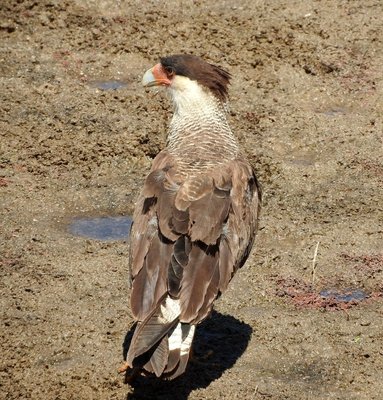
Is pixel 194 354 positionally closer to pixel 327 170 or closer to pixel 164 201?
pixel 164 201

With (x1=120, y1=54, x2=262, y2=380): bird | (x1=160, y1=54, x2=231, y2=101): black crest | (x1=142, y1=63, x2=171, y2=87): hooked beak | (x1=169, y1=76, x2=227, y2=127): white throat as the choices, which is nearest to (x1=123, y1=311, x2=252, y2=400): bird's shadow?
(x1=120, y1=54, x2=262, y2=380): bird

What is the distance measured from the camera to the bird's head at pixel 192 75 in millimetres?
6598

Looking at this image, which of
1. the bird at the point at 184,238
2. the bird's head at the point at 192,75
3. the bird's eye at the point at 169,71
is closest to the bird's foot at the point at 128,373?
the bird at the point at 184,238

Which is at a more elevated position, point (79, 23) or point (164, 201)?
point (164, 201)

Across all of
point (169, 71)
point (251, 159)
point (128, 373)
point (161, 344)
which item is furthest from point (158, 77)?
point (161, 344)

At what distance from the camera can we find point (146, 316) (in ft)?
16.2

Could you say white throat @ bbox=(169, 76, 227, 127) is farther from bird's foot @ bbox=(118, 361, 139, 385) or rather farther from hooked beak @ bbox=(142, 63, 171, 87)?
bird's foot @ bbox=(118, 361, 139, 385)

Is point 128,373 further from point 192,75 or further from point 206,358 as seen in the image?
point 192,75

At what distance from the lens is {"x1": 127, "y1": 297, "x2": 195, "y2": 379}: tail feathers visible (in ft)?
15.8

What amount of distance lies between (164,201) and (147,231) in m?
0.19

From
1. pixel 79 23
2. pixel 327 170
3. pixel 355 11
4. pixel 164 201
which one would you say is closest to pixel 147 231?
pixel 164 201

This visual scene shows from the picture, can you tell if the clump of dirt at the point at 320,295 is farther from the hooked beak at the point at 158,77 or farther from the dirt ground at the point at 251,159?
the hooked beak at the point at 158,77

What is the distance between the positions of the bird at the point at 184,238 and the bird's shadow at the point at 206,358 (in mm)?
144

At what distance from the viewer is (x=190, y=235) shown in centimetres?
526
